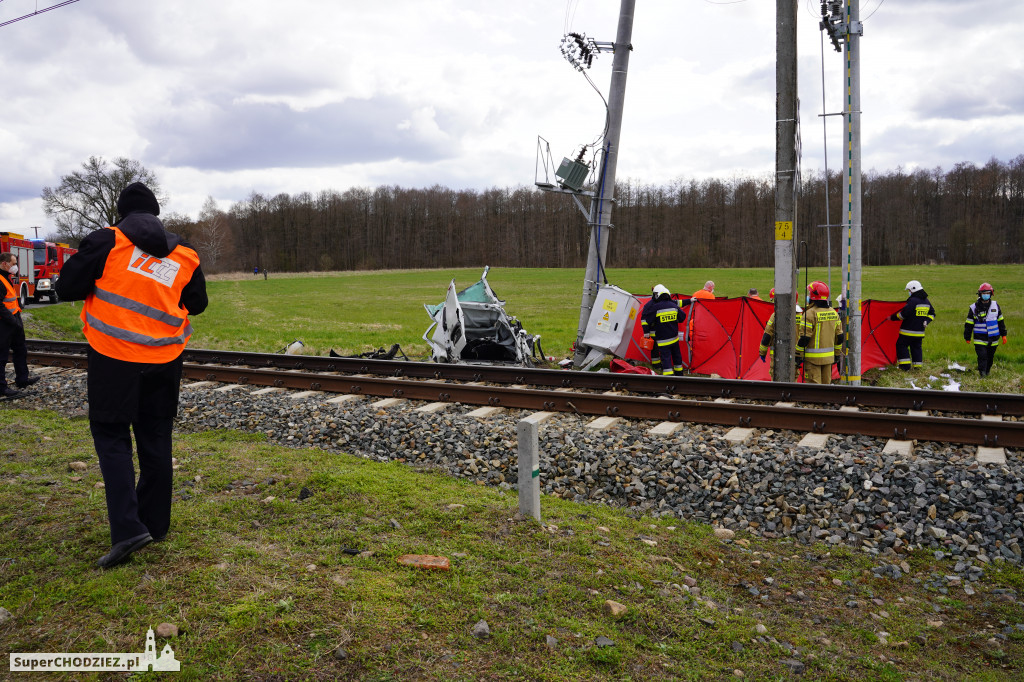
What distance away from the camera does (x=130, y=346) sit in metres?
3.80

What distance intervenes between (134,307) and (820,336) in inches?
371

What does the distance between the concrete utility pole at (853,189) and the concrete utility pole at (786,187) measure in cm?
118

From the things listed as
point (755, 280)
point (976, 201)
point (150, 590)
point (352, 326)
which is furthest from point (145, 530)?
point (976, 201)

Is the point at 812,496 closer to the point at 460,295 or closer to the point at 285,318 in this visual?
the point at 460,295

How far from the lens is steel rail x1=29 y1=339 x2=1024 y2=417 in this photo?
25.6 feet

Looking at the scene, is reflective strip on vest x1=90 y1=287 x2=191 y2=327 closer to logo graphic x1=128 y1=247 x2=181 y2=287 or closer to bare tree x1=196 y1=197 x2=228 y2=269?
logo graphic x1=128 y1=247 x2=181 y2=287

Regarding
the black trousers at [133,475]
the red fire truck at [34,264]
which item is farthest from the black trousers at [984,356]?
the red fire truck at [34,264]

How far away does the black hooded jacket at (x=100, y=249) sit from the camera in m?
3.69

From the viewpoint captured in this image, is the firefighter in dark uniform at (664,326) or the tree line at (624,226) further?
the tree line at (624,226)

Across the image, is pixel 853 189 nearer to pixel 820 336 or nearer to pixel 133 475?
pixel 820 336

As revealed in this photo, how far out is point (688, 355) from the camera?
39.4 ft

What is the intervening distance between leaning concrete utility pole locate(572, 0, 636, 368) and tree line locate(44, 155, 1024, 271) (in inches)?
3109

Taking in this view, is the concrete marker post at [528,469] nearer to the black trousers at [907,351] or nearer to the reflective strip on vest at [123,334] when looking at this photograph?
the reflective strip on vest at [123,334]

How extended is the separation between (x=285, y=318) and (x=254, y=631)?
25.0 metres
